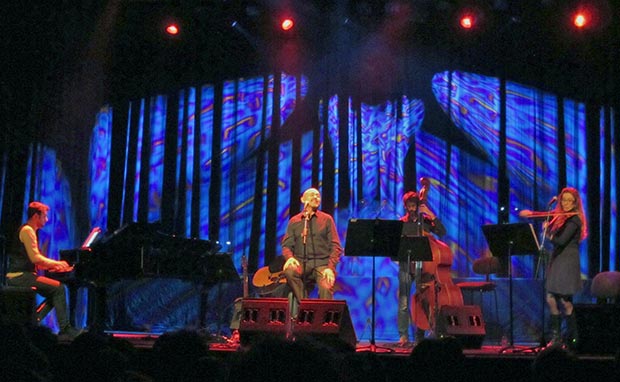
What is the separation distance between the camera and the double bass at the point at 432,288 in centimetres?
Result: 1068

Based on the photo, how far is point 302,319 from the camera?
9.19 m

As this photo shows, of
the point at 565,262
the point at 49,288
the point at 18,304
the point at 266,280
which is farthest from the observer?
the point at 266,280

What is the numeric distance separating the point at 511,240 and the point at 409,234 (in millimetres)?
1688

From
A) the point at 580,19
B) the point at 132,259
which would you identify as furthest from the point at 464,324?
the point at 580,19

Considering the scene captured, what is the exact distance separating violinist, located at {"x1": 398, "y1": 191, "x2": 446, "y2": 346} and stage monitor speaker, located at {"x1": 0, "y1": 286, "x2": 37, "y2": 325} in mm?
4614

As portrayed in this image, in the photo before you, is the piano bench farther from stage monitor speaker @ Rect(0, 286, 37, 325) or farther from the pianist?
the pianist

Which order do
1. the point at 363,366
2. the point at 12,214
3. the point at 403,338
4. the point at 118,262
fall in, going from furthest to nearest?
1. the point at 12,214
2. the point at 403,338
3. the point at 118,262
4. the point at 363,366

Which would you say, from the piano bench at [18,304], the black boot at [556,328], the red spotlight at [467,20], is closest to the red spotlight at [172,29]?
the red spotlight at [467,20]

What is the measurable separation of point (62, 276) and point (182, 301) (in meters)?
3.25

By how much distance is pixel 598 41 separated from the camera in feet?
42.2

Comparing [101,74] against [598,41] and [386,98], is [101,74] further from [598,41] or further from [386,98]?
[598,41]

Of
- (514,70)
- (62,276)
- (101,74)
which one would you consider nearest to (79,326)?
(62,276)

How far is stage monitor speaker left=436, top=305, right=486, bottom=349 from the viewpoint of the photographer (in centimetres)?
1021

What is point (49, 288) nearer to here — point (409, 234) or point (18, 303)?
point (18, 303)
